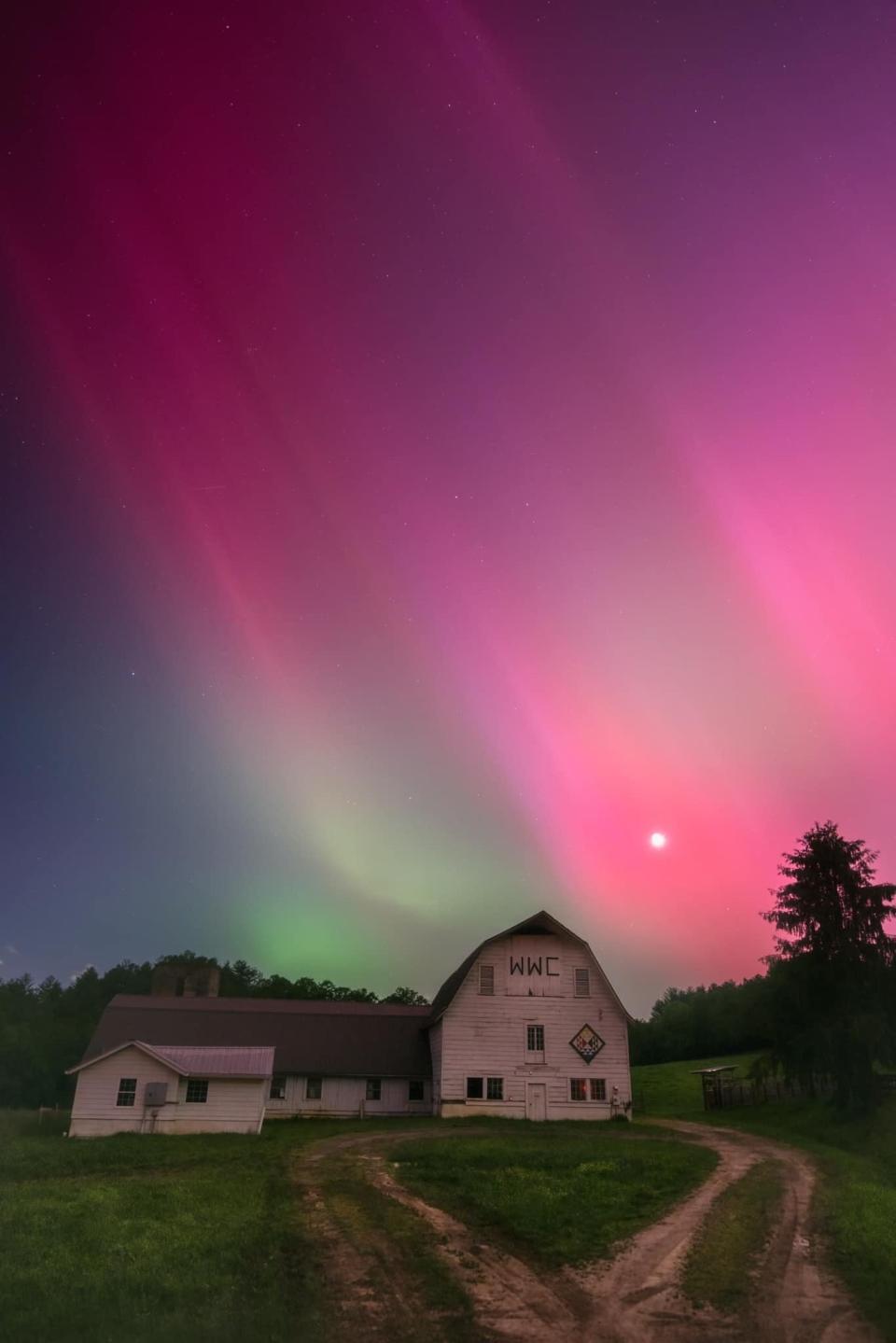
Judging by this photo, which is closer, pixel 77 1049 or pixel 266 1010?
pixel 266 1010

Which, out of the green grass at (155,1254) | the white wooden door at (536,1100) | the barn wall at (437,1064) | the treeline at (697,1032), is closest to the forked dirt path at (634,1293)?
the green grass at (155,1254)

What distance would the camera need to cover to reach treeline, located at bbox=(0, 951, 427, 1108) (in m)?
60.5

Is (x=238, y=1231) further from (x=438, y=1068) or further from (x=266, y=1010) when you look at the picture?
(x=266, y=1010)

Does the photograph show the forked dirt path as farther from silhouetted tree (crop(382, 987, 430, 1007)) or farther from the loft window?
silhouetted tree (crop(382, 987, 430, 1007))

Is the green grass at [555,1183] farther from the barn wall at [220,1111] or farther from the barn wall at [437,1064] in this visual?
the barn wall at [220,1111]

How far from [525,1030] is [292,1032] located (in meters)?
13.8

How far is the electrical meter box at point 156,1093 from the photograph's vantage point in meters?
36.7

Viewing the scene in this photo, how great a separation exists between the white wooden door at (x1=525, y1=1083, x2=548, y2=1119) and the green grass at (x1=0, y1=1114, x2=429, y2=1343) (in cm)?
1920

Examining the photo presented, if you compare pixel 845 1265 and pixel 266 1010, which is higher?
pixel 266 1010

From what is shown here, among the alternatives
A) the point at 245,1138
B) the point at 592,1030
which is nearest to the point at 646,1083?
the point at 592,1030

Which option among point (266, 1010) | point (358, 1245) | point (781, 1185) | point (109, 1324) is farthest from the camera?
point (266, 1010)

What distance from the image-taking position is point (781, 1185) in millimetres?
21641

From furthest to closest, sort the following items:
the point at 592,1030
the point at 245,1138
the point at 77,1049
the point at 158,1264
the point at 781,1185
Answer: the point at 77,1049 < the point at 592,1030 < the point at 245,1138 < the point at 781,1185 < the point at 158,1264

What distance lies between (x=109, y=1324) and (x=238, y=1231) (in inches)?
213
